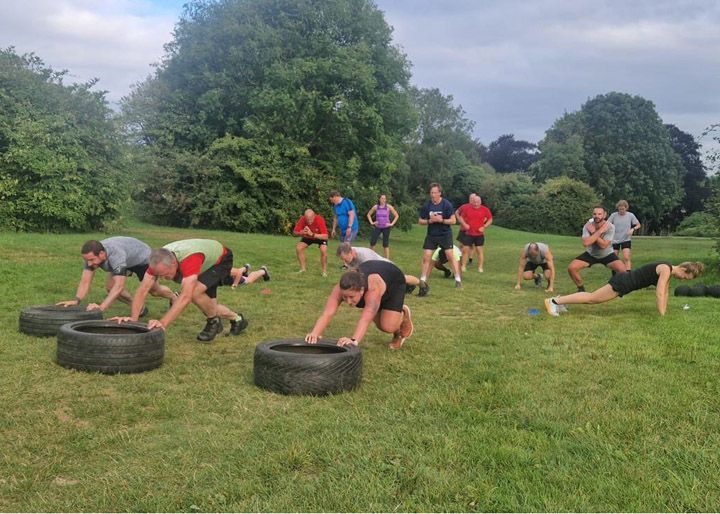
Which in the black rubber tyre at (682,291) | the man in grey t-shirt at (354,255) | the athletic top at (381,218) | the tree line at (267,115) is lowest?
the black rubber tyre at (682,291)

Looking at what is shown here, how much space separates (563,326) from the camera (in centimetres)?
832

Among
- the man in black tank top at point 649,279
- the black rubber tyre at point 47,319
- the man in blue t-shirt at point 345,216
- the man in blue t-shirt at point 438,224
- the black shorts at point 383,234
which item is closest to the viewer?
the black rubber tyre at point 47,319

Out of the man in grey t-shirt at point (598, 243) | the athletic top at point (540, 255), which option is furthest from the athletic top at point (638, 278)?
the athletic top at point (540, 255)

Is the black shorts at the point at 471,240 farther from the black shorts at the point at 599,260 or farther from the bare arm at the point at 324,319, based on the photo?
the bare arm at the point at 324,319

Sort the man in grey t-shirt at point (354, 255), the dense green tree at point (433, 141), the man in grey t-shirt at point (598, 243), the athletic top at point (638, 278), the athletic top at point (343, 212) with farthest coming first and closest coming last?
the dense green tree at point (433, 141) → the athletic top at point (343, 212) → the man in grey t-shirt at point (598, 243) → the athletic top at point (638, 278) → the man in grey t-shirt at point (354, 255)

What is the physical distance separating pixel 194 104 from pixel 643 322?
2504 cm

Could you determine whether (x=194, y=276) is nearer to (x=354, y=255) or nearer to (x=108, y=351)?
(x=108, y=351)

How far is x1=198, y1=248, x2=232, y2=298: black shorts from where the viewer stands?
7332mm

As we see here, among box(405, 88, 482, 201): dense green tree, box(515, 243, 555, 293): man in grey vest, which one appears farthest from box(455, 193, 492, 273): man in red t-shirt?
box(405, 88, 482, 201): dense green tree

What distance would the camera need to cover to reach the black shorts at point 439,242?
12914 mm

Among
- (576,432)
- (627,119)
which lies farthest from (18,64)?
(627,119)

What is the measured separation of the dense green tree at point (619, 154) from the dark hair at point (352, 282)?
171 feet

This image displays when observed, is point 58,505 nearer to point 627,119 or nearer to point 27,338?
point 27,338

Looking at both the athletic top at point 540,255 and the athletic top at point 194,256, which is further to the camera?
the athletic top at point 540,255
